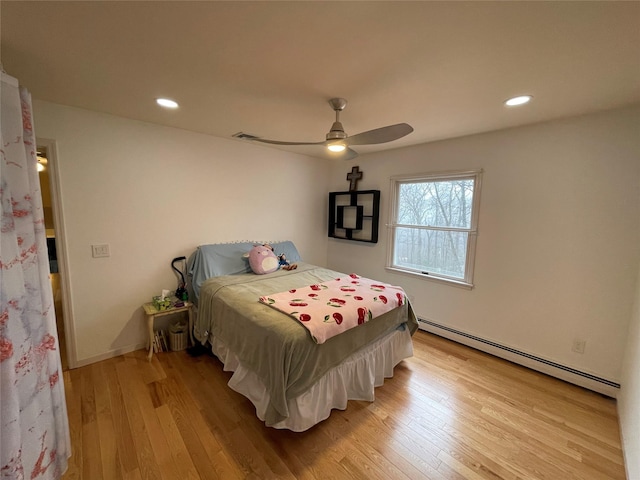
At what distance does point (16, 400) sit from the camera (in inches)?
41.8

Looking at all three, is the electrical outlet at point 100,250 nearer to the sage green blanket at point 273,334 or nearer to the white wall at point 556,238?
the sage green blanket at point 273,334

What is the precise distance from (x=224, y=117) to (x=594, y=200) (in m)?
3.15

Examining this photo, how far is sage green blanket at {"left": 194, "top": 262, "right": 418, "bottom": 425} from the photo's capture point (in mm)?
1526

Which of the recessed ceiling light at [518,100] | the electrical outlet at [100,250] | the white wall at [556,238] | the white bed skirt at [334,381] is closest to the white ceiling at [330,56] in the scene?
the recessed ceiling light at [518,100]

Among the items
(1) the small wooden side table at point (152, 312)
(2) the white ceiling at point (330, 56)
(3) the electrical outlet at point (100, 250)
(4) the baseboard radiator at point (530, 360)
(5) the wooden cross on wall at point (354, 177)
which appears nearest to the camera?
(2) the white ceiling at point (330, 56)

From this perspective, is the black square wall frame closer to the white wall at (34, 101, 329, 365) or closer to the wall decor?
the wall decor

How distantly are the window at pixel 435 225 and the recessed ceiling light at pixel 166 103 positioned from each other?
2.48m

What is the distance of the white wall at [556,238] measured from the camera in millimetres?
1953

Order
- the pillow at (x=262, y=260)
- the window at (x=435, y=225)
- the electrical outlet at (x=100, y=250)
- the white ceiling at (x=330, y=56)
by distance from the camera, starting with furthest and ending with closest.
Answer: the pillow at (x=262, y=260)
the window at (x=435, y=225)
the electrical outlet at (x=100, y=250)
the white ceiling at (x=330, y=56)

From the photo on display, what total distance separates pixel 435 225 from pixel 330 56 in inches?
89.0

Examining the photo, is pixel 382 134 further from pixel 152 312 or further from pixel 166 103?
pixel 152 312

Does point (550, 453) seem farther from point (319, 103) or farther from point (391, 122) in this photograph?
point (319, 103)

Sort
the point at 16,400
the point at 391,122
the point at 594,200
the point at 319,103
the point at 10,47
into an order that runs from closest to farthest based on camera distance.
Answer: the point at 16,400 → the point at 10,47 → the point at 319,103 → the point at 594,200 → the point at 391,122

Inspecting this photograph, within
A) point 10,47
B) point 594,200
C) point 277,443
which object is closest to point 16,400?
point 277,443
